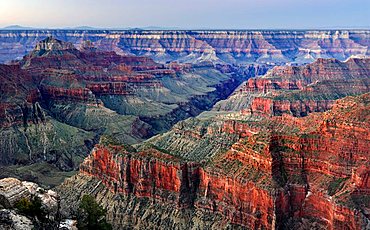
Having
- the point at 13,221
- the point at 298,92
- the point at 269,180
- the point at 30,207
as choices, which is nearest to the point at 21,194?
the point at 30,207

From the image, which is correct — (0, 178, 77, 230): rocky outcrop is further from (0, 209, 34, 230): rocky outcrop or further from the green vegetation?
the green vegetation

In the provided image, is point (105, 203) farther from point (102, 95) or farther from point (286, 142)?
point (102, 95)

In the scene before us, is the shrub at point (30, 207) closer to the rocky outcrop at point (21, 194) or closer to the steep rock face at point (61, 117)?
the rocky outcrop at point (21, 194)

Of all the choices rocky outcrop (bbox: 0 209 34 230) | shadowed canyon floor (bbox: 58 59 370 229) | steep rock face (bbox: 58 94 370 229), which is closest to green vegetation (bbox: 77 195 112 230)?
shadowed canyon floor (bbox: 58 59 370 229)

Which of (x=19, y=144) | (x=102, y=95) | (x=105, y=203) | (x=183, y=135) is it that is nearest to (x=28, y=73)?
(x=102, y=95)

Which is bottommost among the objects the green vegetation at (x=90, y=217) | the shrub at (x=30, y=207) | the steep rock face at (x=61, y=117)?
the steep rock face at (x=61, y=117)

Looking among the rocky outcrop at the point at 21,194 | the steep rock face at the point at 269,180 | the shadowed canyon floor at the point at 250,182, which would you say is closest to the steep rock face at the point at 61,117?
the shadowed canyon floor at the point at 250,182
